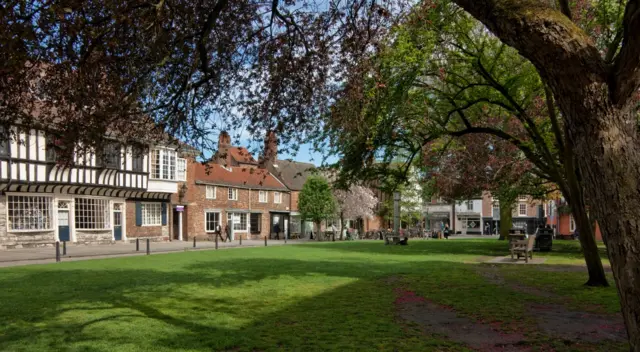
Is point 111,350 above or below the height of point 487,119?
below

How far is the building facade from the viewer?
28.7 meters

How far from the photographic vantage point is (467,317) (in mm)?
8938

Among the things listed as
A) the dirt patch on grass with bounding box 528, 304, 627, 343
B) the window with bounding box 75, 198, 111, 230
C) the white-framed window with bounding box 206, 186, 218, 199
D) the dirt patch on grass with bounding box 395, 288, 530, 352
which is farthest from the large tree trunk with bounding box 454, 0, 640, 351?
the white-framed window with bounding box 206, 186, 218, 199

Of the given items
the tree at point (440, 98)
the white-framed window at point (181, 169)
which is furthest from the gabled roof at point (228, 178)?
the tree at point (440, 98)

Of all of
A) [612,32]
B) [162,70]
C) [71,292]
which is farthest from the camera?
[612,32]

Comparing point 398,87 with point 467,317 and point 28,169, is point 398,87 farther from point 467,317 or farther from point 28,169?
point 28,169

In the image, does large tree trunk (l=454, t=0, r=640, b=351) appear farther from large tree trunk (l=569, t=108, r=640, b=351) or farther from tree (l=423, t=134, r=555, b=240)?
tree (l=423, t=134, r=555, b=240)

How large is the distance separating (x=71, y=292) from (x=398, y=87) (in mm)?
9153

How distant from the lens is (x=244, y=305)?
10.1 m

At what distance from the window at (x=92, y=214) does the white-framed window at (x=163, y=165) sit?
16.2 feet

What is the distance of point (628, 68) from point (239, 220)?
49.3 meters

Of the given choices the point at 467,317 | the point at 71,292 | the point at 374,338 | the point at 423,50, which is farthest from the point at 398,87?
the point at 71,292

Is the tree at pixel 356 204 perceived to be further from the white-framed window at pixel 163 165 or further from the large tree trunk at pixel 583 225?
the large tree trunk at pixel 583 225

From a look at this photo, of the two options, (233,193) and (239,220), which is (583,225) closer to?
(233,193)
